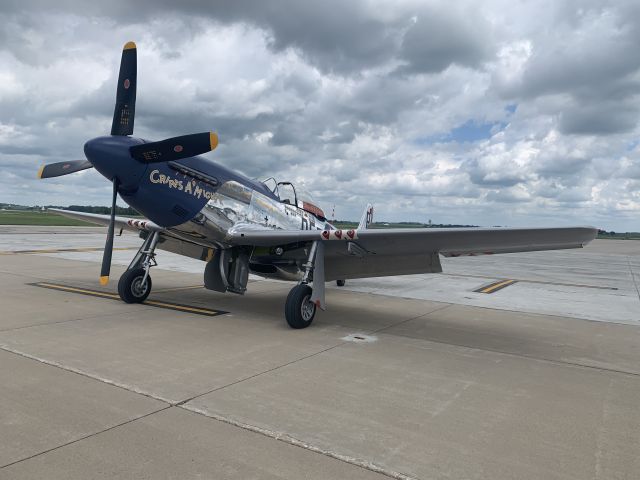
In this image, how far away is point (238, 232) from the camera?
269 inches

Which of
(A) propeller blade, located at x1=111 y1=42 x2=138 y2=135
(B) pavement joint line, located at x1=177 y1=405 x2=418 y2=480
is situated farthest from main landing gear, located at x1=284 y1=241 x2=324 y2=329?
(A) propeller blade, located at x1=111 y1=42 x2=138 y2=135

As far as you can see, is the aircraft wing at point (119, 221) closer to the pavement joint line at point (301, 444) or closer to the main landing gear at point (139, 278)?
the main landing gear at point (139, 278)

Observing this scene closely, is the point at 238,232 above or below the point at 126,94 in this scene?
below

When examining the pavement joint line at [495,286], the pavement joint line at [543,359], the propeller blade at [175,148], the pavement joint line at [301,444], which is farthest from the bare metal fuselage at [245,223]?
the pavement joint line at [495,286]

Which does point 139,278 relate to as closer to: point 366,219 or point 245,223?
point 245,223

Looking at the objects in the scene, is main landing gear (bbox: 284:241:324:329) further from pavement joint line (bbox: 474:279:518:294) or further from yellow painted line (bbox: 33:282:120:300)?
pavement joint line (bbox: 474:279:518:294)

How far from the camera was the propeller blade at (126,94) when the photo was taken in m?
6.35

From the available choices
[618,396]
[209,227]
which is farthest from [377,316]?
[618,396]

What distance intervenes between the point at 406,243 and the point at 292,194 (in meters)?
2.60

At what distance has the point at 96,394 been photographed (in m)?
3.50

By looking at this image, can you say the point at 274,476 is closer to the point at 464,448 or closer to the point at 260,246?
the point at 464,448

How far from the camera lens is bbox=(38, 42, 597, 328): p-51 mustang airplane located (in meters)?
6.10

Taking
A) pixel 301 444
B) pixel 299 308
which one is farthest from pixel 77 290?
pixel 301 444

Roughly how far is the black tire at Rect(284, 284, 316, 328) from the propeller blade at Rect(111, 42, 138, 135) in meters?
3.23
